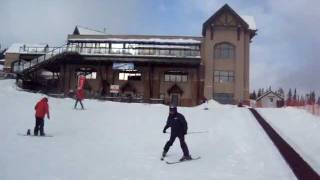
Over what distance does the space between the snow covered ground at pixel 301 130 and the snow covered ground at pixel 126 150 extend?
A: 1123 millimetres

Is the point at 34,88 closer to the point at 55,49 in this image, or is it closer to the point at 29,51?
the point at 55,49

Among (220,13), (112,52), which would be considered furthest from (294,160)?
(220,13)

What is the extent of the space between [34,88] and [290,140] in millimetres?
38001

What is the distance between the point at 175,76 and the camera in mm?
57938

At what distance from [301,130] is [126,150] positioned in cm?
1110

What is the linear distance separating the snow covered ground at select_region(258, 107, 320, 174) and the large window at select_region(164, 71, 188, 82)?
2163 centimetres

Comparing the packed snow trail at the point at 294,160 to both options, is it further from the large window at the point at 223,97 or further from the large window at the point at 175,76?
the large window at the point at 175,76

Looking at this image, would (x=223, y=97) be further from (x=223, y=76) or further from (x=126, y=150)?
(x=126, y=150)

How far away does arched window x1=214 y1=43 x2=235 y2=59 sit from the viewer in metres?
58.9

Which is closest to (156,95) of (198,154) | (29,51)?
(29,51)

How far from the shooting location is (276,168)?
601 inches

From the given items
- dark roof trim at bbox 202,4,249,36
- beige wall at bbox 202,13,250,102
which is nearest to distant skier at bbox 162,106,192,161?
beige wall at bbox 202,13,250,102

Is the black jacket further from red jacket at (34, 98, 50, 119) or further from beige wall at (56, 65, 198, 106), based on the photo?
beige wall at (56, 65, 198, 106)

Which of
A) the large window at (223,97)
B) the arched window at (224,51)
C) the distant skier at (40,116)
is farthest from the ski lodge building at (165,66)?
the distant skier at (40,116)
